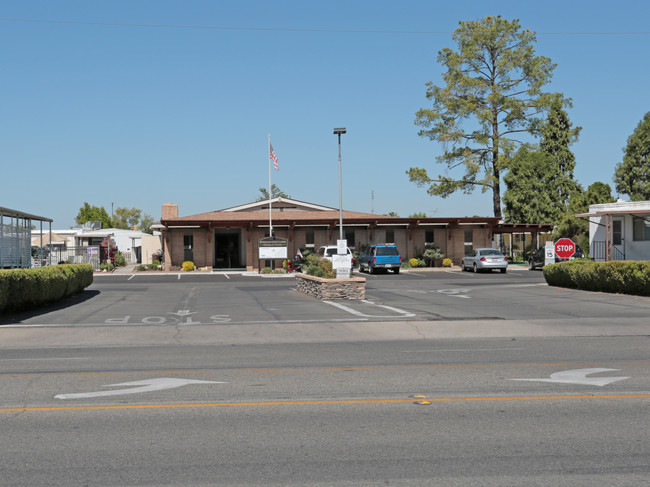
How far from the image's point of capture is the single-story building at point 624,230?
111 ft

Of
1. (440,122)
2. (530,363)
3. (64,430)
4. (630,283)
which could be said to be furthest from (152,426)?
(440,122)

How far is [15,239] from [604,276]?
21627mm

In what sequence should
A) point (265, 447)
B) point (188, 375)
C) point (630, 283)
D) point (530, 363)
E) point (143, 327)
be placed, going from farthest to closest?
point (630, 283) < point (143, 327) < point (530, 363) < point (188, 375) < point (265, 447)

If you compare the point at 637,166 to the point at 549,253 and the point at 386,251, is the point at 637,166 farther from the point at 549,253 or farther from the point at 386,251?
the point at 549,253

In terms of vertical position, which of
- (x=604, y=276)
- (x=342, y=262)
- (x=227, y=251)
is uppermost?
(x=227, y=251)

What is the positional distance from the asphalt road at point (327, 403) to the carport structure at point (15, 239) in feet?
24.9

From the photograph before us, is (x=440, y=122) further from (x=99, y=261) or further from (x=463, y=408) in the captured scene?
(x=463, y=408)

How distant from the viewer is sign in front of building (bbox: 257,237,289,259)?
A: 42219 millimetres

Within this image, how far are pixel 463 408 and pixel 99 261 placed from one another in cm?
4649

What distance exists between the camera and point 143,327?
52.6 ft

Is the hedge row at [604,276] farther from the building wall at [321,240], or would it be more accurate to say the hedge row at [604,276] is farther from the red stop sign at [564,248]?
the building wall at [321,240]

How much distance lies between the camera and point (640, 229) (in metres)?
34.8

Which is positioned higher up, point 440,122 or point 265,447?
point 440,122

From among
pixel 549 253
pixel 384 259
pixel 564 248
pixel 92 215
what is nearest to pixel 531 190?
pixel 384 259
